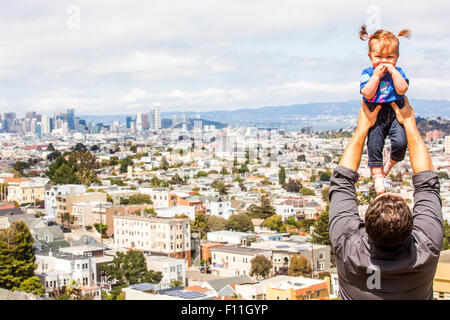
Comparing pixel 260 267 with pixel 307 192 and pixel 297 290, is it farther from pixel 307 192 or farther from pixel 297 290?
pixel 307 192

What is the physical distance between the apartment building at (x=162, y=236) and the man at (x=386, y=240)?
1267 centimetres

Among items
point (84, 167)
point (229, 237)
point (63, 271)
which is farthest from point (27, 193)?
point (63, 271)

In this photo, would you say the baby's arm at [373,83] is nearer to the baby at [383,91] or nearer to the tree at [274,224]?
the baby at [383,91]

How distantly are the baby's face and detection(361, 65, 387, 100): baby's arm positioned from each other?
3 centimetres

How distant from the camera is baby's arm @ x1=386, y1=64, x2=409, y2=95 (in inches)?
39.0

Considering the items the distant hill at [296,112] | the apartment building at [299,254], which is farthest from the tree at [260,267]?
the distant hill at [296,112]

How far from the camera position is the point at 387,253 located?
31.2 inches

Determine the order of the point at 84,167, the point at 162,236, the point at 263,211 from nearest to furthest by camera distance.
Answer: the point at 162,236 < the point at 263,211 < the point at 84,167

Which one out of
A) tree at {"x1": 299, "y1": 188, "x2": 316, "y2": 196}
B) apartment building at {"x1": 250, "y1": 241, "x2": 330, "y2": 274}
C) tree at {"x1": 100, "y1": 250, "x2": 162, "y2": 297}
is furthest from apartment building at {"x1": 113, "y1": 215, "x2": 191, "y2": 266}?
tree at {"x1": 299, "y1": 188, "x2": 316, "y2": 196}

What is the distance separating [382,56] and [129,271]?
10.1 meters

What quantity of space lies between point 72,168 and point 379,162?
1023 inches

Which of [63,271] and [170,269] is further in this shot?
[170,269]

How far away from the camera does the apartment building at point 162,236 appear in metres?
13.4
